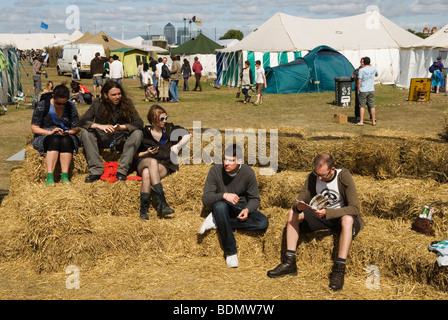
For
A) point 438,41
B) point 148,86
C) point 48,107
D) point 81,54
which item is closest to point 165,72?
point 148,86

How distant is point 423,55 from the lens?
24.7 metres

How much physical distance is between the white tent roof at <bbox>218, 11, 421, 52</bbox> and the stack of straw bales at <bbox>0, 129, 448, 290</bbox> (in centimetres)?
2010

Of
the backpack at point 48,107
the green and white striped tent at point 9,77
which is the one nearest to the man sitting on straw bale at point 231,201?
the backpack at point 48,107

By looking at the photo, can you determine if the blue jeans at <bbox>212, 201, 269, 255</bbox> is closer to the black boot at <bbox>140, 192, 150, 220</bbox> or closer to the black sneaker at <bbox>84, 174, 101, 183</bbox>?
the black boot at <bbox>140, 192, 150, 220</bbox>

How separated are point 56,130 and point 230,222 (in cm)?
288

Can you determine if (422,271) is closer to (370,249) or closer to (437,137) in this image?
(370,249)

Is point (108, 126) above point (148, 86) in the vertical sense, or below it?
below

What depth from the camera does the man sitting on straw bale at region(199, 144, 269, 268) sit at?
18.0 ft

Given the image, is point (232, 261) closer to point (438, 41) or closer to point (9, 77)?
point (9, 77)

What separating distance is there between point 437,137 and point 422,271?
10.7ft

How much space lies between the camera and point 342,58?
78.7ft

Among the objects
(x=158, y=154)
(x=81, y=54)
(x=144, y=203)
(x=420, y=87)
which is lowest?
(x=144, y=203)

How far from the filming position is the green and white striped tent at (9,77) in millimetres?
18922

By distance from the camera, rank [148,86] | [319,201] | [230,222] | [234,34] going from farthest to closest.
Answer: [234,34], [148,86], [230,222], [319,201]
